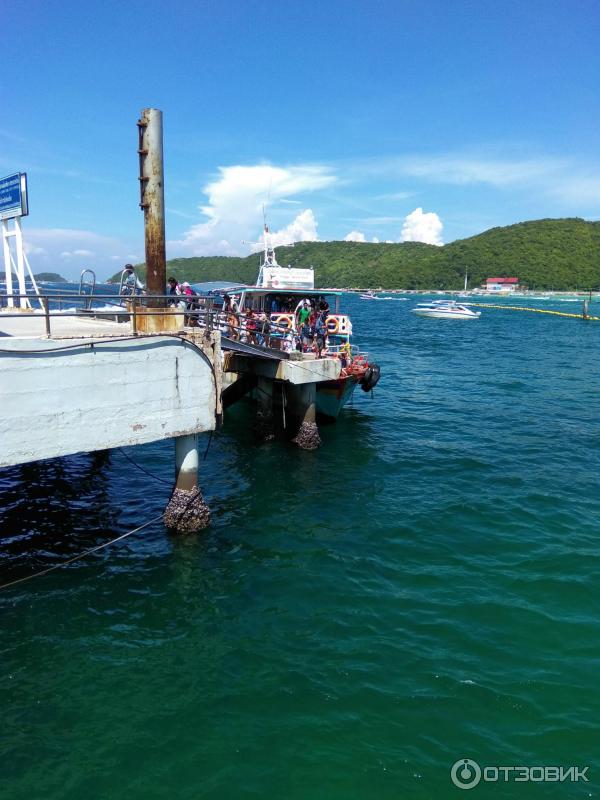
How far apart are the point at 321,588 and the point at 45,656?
176 inches

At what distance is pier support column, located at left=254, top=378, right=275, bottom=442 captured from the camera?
1862 centimetres

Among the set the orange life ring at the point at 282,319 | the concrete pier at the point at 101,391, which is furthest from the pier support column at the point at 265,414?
the concrete pier at the point at 101,391

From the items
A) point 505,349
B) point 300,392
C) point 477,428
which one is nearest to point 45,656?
point 300,392

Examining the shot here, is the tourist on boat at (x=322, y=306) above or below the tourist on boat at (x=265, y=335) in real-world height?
above

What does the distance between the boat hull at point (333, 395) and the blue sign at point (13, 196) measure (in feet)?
33.4

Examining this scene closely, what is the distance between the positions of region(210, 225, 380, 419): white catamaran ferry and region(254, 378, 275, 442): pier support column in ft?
5.03

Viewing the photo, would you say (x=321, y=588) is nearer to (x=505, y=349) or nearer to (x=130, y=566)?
(x=130, y=566)

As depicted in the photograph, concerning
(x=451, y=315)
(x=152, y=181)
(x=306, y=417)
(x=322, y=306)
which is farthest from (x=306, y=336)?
(x=451, y=315)

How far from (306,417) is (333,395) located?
229 cm

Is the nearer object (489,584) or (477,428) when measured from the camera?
(489,584)

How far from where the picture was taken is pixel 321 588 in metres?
9.95

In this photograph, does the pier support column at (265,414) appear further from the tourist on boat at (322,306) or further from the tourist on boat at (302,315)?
the tourist on boat at (322,306)

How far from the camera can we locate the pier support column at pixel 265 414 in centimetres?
1862

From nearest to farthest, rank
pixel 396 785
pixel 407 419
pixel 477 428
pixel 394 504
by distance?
pixel 396 785 → pixel 394 504 → pixel 477 428 → pixel 407 419
